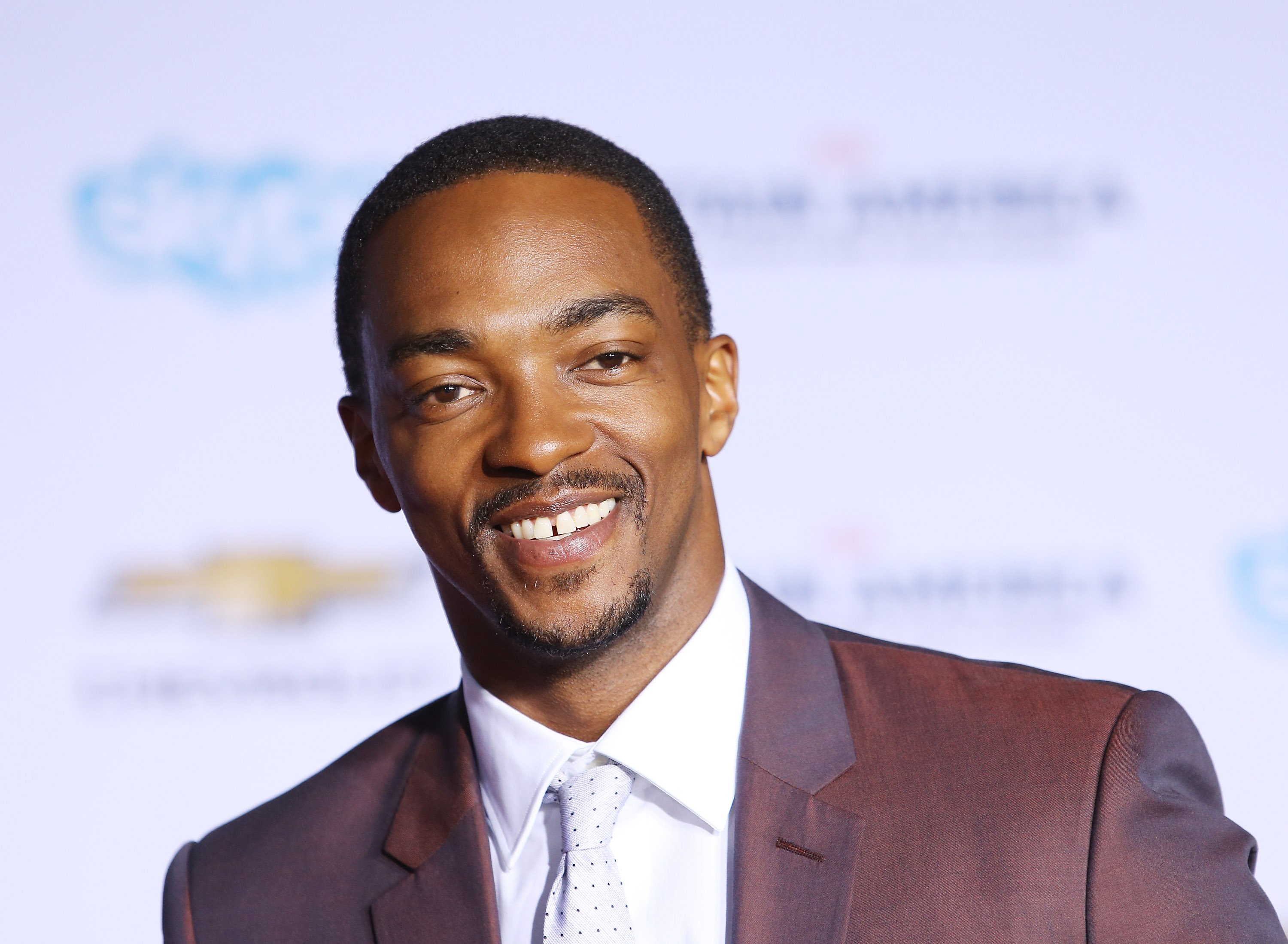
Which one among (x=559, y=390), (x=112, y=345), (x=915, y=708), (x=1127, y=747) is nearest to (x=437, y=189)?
(x=559, y=390)

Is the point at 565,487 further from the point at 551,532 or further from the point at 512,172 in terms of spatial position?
the point at 512,172

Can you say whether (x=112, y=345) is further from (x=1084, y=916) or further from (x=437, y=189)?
(x=1084, y=916)

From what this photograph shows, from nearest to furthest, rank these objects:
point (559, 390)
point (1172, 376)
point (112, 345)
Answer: point (559, 390) → point (1172, 376) → point (112, 345)

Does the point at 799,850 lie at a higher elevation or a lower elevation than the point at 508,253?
lower

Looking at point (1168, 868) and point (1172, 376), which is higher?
point (1172, 376)

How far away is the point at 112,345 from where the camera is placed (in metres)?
3.71

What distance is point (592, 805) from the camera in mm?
1937

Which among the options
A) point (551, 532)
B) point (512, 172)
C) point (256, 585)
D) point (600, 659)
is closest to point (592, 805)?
point (600, 659)

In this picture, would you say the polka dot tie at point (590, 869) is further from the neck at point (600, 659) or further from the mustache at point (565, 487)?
the mustache at point (565, 487)

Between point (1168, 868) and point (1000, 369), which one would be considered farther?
point (1000, 369)

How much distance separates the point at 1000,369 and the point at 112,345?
7.51ft

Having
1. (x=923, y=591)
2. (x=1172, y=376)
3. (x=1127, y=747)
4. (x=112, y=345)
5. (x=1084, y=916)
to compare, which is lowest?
(x=1084, y=916)

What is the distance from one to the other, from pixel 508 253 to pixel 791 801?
0.84m

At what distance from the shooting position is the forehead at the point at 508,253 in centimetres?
195
